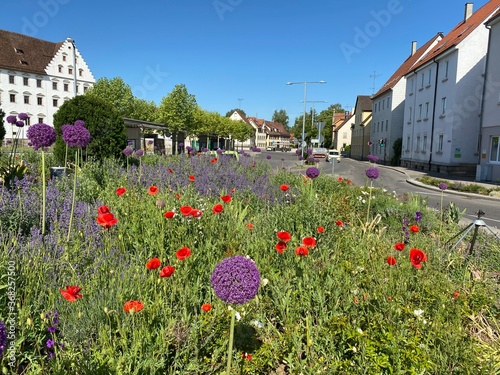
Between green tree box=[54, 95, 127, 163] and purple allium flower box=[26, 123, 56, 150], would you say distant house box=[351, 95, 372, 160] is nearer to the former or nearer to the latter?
green tree box=[54, 95, 127, 163]

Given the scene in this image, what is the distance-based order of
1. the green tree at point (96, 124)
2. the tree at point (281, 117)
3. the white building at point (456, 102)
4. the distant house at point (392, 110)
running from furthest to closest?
the tree at point (281, 117)
the distant house at point (392, 110)
the white building at point (456, 102)
the green tree at point (96, 124)

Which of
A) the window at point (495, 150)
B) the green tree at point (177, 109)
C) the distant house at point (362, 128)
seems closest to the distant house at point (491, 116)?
the window at point (495, 150)

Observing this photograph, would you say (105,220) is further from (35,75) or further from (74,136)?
(35,75)

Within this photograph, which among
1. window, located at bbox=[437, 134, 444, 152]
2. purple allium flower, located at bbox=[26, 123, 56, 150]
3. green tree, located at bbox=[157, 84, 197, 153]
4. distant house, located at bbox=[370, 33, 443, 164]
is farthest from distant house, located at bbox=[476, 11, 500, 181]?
green tree, located at bbox=[157, 84, 197, 153]

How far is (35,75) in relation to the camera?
181 feet

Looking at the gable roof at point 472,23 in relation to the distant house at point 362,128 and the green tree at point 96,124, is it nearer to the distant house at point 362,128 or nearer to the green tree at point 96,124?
the distant house at point 362,128

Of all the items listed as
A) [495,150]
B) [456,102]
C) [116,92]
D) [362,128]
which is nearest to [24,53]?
[116,92]

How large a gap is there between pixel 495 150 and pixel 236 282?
2447cm

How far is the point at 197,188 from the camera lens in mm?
6086

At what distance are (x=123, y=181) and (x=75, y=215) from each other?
6.29 feet

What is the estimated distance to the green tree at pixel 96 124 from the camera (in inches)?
388

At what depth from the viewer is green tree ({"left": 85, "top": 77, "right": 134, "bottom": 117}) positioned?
52.2m

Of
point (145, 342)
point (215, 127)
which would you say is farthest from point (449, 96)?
point (215, 127)

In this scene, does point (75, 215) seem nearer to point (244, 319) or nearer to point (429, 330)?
point (244, 319)
